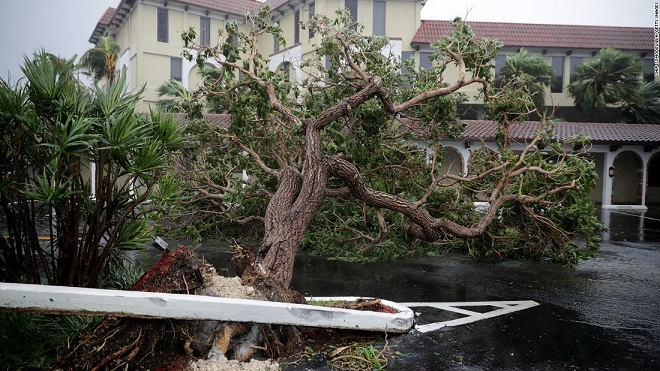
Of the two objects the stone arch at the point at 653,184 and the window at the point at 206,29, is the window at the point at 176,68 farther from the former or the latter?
the stone arch at the point at 653,184

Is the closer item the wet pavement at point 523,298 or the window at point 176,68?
the wet pavement at point 523,298

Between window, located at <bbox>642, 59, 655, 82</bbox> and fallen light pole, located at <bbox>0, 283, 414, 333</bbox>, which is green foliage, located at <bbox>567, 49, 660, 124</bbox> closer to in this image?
window, located at <bbox>642, 59, 655, 82</bbox>

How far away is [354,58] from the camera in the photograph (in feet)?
32.4

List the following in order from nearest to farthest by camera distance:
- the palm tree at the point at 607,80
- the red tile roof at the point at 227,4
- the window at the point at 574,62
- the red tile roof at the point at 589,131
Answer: the red tile roof at the point at 589,131 → the palm tree at the point at 607,80 → the window at the point at 574,62 → the red tile roof at the point at 227,4

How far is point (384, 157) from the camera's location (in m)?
9.26

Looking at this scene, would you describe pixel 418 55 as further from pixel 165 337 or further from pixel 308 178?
pixel 165 337

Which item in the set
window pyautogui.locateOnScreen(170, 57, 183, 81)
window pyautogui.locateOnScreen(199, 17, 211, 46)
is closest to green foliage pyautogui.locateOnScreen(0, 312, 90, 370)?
window pyautogui.locateOnScreen(170, 57, 183, 81)

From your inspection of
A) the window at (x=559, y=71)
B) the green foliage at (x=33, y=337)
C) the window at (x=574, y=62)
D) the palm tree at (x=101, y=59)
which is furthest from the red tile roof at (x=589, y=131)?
the green foliage at (x=33, y=337)

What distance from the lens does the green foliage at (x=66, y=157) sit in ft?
14.6

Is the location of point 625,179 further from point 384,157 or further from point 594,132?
point 384,157

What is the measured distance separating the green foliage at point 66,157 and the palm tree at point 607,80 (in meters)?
26.6

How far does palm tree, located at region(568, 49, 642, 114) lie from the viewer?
1033 inches

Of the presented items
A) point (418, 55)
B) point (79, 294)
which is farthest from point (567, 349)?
point (418, 55)

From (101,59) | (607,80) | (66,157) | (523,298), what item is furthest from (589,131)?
(101,59)
